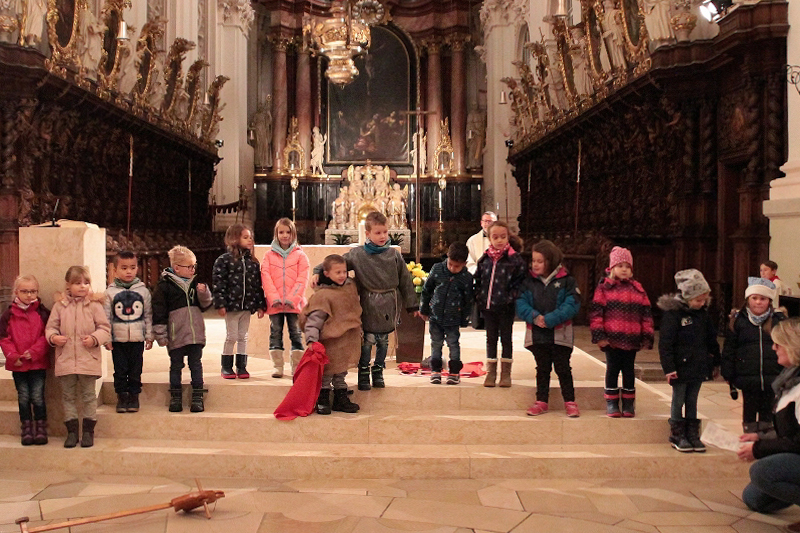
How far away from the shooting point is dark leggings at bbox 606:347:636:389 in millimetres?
5820

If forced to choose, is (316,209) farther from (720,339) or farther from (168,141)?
(720,339)

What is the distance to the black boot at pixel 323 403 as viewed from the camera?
5918mm

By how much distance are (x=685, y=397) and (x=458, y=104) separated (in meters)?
21.5

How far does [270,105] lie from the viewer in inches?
1048

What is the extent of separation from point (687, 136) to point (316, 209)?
53.3 feet

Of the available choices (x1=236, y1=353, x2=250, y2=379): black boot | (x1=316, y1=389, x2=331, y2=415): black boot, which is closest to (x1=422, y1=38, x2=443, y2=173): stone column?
(x1=236, y1=353, x2=250, y2=379): black boot

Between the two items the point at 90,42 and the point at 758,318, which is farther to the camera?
the point at 90,42

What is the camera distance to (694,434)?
5.65m

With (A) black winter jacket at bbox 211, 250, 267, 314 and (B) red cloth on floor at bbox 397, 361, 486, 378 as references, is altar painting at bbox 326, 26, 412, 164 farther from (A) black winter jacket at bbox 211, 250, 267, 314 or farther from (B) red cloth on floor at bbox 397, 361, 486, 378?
(A) black winter jacket at bbox 211, 250, 267, 314

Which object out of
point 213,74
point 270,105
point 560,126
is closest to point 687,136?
point 560,126

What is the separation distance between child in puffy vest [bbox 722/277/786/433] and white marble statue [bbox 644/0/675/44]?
21.6 feet

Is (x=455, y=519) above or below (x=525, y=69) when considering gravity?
below

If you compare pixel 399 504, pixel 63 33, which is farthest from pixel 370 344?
pixel 63 33

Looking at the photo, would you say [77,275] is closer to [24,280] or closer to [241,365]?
[24,280]
